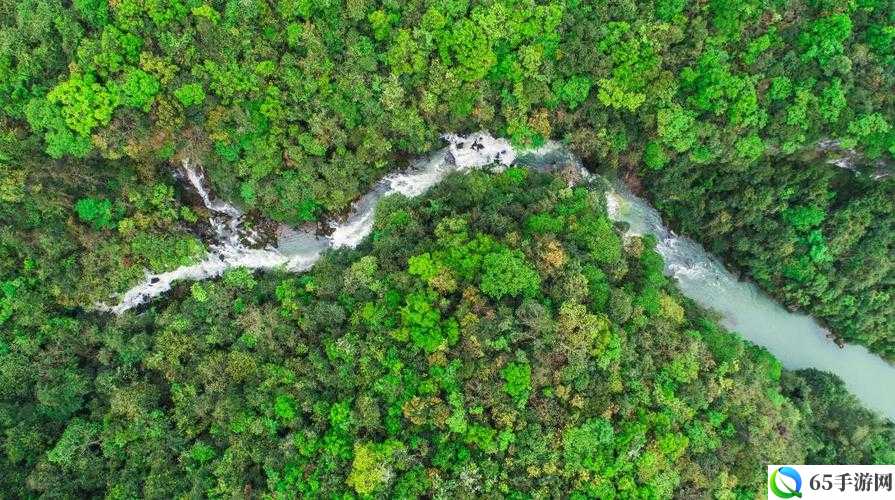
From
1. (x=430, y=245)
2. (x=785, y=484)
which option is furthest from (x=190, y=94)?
(x=785, y=484)

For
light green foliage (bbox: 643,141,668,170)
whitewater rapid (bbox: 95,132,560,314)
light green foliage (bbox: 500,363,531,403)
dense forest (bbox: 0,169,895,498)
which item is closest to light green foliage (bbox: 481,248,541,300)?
dense forest (bbox: 0,169,895,498)

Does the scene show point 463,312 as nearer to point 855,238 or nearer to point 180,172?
point 180,172

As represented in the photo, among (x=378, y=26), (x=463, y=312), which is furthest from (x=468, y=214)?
(x=378, y=26)

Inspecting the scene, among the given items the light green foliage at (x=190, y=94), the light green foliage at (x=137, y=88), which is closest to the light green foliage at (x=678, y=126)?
the light green foliage at (x=190, y=94)

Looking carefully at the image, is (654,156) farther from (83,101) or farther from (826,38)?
(83,101)

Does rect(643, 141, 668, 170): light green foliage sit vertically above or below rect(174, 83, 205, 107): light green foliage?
below

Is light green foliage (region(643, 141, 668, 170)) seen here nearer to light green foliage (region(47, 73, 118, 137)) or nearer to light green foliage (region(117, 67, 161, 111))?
light green foliage (region(117, 67, 161, 111))

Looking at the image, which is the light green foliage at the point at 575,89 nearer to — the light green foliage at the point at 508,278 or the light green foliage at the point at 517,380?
the light green foliage at the point at 508,278
